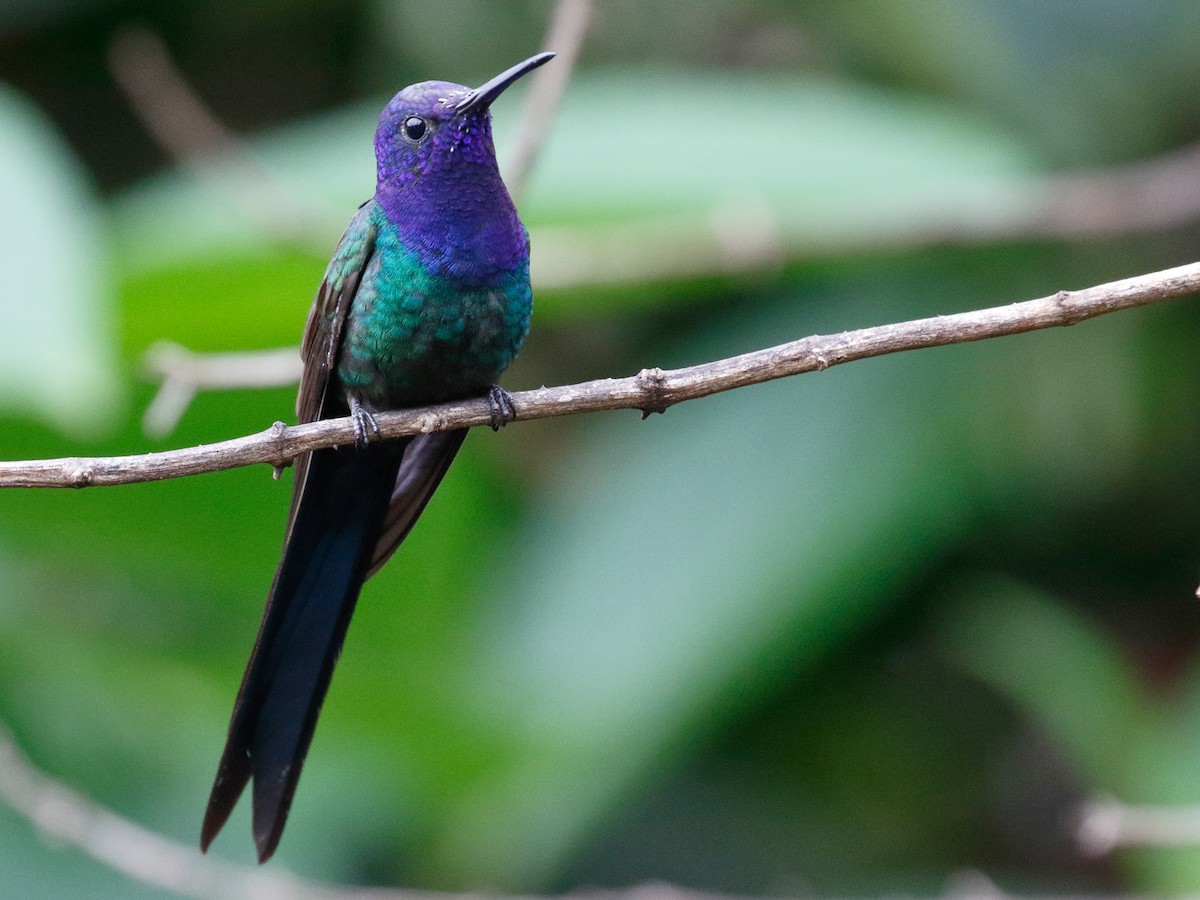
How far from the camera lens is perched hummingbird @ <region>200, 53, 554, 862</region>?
9.57 feet

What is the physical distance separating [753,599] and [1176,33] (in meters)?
2.58

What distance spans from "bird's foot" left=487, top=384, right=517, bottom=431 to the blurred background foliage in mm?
1066

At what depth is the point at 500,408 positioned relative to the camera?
2832 mm

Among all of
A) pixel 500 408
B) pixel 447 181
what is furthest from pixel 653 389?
pixel 447 181

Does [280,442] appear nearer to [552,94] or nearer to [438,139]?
[438,139]

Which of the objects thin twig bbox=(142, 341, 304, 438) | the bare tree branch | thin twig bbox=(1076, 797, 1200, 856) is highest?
thin twig bbox=(142, 341, 304, 438)

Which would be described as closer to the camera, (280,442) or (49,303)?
(280,442)

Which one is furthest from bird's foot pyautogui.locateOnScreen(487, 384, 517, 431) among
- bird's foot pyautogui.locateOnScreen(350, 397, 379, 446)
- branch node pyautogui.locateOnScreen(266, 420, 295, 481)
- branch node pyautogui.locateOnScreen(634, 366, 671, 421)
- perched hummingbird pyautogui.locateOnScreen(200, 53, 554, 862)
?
branch node pyautogui.locateOnScreen(266, 420, 295, 481)

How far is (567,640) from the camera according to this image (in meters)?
4.67

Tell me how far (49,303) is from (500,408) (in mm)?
1067

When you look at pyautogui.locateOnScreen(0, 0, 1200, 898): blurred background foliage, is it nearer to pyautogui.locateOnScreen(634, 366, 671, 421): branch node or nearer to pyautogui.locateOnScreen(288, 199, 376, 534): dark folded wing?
pyautogui.locateOnScreen(288, 199, 376, 534): dark folded wing

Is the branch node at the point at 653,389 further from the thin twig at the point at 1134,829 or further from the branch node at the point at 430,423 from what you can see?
the thin twig at the point at 1134,829

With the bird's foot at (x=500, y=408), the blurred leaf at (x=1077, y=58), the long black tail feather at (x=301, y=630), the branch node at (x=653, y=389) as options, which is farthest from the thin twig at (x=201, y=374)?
the blurred leaf at (x=1077, y=58)

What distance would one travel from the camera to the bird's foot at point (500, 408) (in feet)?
9.09
